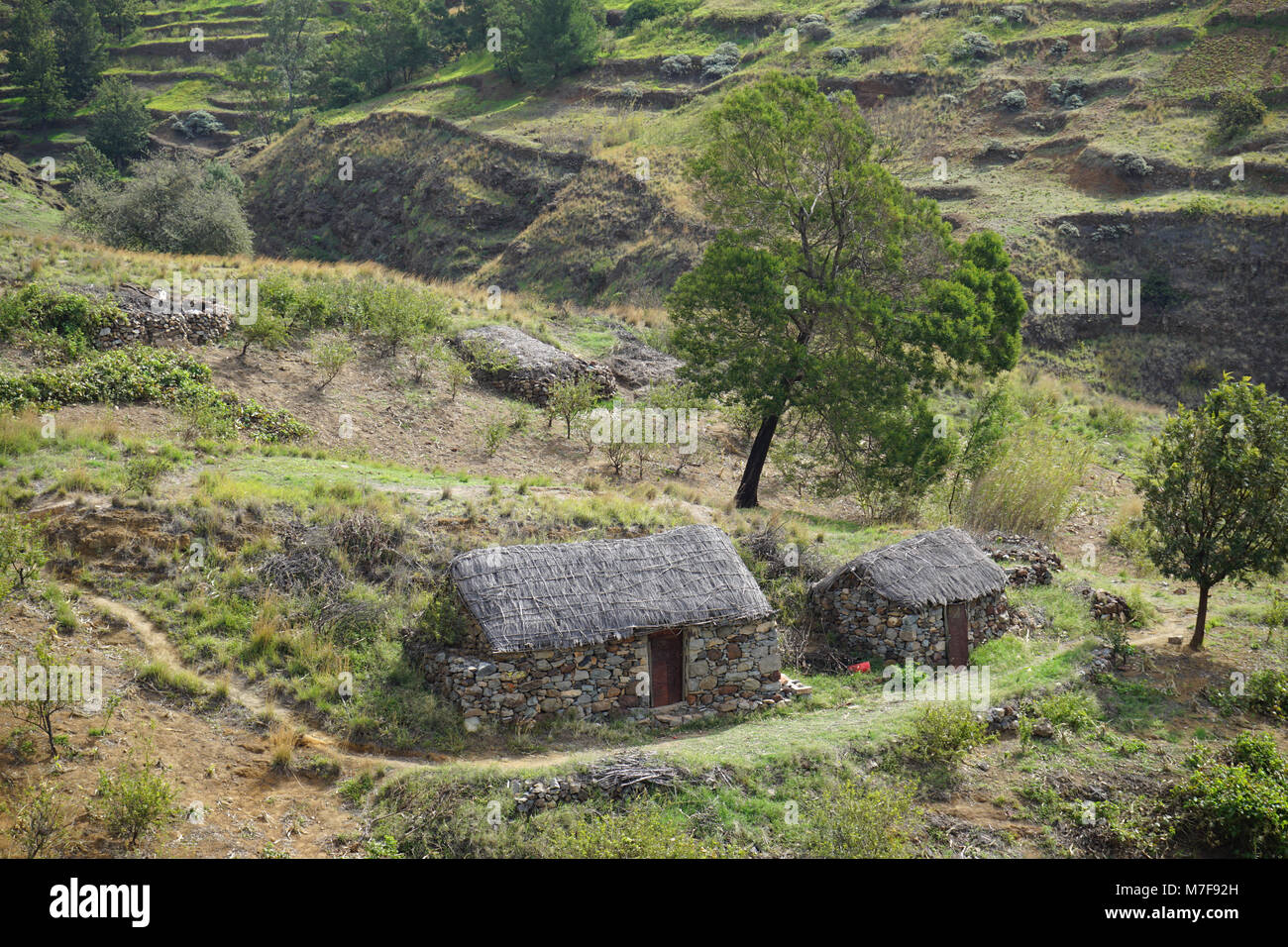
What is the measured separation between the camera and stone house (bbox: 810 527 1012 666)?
14.8 metres

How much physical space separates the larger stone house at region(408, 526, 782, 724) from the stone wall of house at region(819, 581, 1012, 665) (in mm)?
2139

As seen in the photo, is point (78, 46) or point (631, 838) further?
point (78, 46)

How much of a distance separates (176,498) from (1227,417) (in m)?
16.6

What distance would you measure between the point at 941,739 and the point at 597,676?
446 cm

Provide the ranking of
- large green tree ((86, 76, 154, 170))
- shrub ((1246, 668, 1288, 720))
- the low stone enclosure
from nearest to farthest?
1. shrub ((1246, 668, 1288, 720))
2. the low stone enclosure
3. large green tree ((86, 76, 154, 170))

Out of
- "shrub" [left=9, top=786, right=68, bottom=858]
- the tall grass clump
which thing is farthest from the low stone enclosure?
the tall grass clump

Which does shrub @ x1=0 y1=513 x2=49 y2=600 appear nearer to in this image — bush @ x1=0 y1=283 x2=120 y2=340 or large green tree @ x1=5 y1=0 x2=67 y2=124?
bush @ x1=0 y1=283 x2=120 y2=340

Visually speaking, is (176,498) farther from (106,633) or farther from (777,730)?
(777,730)

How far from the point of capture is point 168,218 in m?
29.4

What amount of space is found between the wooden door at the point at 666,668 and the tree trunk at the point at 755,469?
764 centimetres

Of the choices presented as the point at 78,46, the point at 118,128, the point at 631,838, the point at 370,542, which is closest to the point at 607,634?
the point at 631,838

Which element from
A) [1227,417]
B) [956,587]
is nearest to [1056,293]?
[1227,417]

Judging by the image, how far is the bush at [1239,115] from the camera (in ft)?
121

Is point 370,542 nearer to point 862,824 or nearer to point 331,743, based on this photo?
point 331,743
